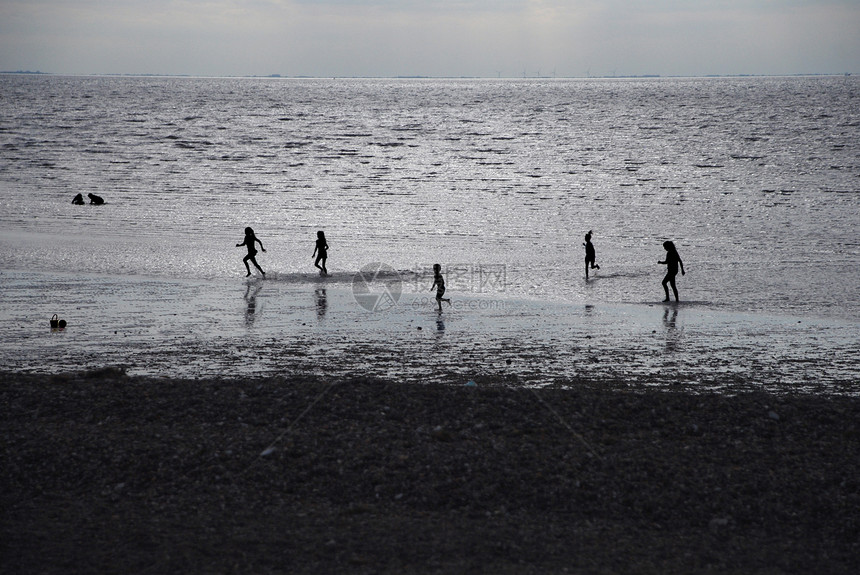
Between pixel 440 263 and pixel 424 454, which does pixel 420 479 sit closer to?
pixel 424 454

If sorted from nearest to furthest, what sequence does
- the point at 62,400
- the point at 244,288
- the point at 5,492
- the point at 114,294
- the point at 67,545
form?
the point at 67,545
the point at 5,492
the point at 62,400
the point at 114,294
the point at 244,288

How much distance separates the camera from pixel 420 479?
8.43 m

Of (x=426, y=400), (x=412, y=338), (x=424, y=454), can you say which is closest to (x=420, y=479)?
(x=424, y=454)

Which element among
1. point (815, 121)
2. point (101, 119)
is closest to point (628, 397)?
point (815, 121)

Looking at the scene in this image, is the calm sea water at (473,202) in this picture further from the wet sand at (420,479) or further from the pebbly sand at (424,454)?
the wet sand at (420,479)

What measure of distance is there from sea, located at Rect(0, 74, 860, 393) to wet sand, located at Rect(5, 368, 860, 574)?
6.88 ft

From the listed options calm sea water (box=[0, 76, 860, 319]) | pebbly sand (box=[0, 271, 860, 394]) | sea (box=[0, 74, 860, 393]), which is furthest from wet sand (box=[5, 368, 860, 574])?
calm sea water (box=[0, 76, 860, 319])

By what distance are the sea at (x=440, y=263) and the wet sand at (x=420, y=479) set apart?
6.88 ft

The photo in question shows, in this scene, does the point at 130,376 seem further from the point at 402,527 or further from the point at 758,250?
the point at 758,250

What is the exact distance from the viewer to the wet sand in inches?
279

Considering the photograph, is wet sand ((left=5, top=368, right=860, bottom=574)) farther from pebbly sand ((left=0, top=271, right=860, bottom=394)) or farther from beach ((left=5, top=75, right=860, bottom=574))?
pebbly sand ((left=0, top=271, right=860, bottom=394))

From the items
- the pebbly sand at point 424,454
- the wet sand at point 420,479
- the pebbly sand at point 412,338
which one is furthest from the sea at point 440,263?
the wet sand at point 420,479

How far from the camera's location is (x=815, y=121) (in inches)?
4296

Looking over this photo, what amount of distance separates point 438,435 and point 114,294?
12.9 meters
